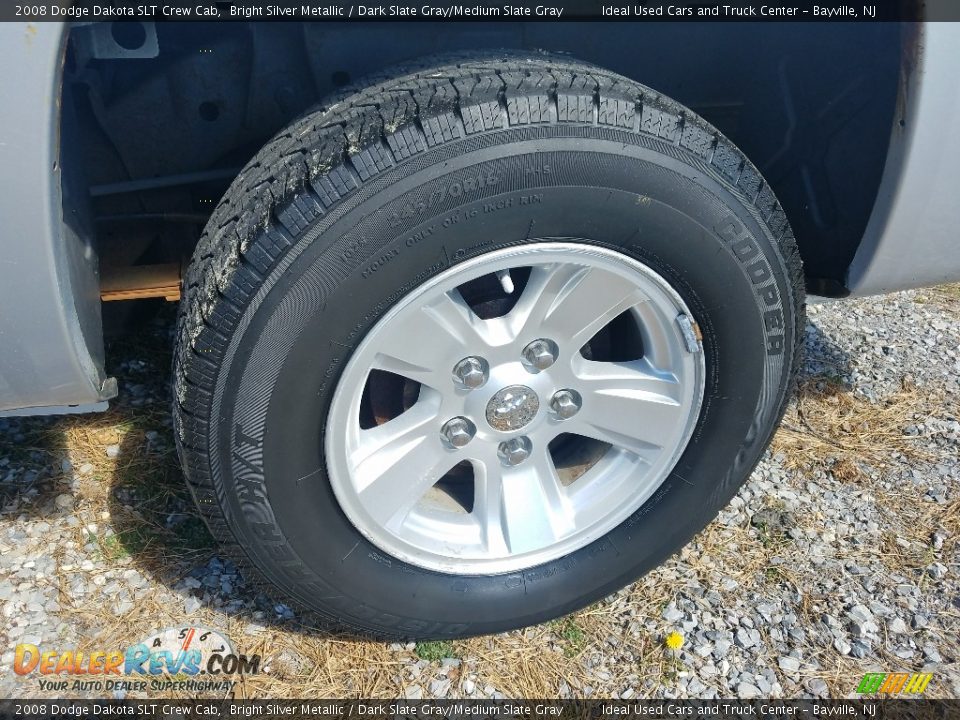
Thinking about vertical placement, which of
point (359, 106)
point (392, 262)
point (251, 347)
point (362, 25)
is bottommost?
point (251, 347)

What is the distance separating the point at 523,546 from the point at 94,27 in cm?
147

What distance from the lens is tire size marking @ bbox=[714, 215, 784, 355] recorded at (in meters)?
1.66

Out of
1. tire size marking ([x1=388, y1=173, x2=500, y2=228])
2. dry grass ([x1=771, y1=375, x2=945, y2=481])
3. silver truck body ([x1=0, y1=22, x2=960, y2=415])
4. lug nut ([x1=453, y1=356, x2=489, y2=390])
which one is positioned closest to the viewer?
silver truck body ([x1=0, y1=22, x2=960, y2=415])

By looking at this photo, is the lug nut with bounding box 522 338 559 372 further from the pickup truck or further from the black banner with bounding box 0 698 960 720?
the black banner with bounding box 0 698 960 720

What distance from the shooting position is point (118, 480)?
2.42 meters

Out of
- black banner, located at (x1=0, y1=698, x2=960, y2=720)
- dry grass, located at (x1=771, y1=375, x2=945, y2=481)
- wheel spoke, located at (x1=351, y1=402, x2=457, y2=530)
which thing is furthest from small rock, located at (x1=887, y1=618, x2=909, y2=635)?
wheel spoke, located at (x1=351, y1=402, x2=457, y2=530)

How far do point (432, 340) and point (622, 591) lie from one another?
0.99 metres

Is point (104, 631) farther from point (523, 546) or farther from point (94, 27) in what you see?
point (94, 27)

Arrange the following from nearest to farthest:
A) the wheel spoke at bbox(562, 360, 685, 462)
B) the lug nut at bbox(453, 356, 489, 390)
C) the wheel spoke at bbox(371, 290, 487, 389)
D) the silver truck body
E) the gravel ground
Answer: the silver truck body < the wheel spoke at bbox(371, 290, 487, 389) < the lug nut at bbox(453, 356, 489, 390) < the wheel spoke at bbox(562, 360, 685, 462) < the gravel ground

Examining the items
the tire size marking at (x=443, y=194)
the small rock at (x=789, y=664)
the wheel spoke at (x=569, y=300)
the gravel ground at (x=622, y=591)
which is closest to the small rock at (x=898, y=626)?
the gravel ground at (x=622, y=591)

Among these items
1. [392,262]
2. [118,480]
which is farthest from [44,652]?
[392,262]

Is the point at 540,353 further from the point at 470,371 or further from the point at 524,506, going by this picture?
the point at 524,506

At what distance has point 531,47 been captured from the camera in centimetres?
199

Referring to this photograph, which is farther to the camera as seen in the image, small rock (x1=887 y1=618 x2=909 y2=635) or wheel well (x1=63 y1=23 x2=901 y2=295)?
small rock (x1=887 y1=618 x2=909 y2=635)
